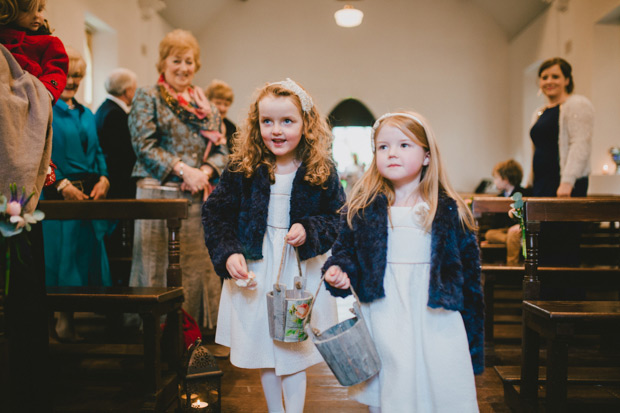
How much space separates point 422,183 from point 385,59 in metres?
9.32

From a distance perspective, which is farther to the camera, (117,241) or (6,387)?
(117,241)

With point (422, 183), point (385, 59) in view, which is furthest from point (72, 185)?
point (385, 59)

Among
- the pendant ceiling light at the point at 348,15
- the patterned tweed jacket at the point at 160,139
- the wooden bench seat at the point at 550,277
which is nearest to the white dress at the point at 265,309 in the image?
the patterned tweed jacket at the point at 160,139

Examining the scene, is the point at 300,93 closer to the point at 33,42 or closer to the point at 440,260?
the point at 440,260

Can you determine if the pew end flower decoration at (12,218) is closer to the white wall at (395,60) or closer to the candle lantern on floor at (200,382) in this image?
the candle lantern on floor at (200,382)

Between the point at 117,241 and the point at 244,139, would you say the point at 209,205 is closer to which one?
the point at 244,139

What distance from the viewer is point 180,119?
283cm

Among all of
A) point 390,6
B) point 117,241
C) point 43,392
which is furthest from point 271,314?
point 390,6

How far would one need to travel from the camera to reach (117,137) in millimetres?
3551

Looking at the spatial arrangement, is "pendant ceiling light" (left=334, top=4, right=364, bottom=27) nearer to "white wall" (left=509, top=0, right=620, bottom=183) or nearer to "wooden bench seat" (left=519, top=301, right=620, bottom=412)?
Answer: "white wall" (left=509, top=0, right=620, bottom=183)

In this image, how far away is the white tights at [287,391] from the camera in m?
1.72

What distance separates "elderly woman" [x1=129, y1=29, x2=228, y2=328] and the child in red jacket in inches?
40.6

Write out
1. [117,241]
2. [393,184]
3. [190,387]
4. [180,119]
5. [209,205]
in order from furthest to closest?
[117,241], [180,119], [190,387], [209,205], [393,184]

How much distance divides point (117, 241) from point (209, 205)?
2569 millimetres
